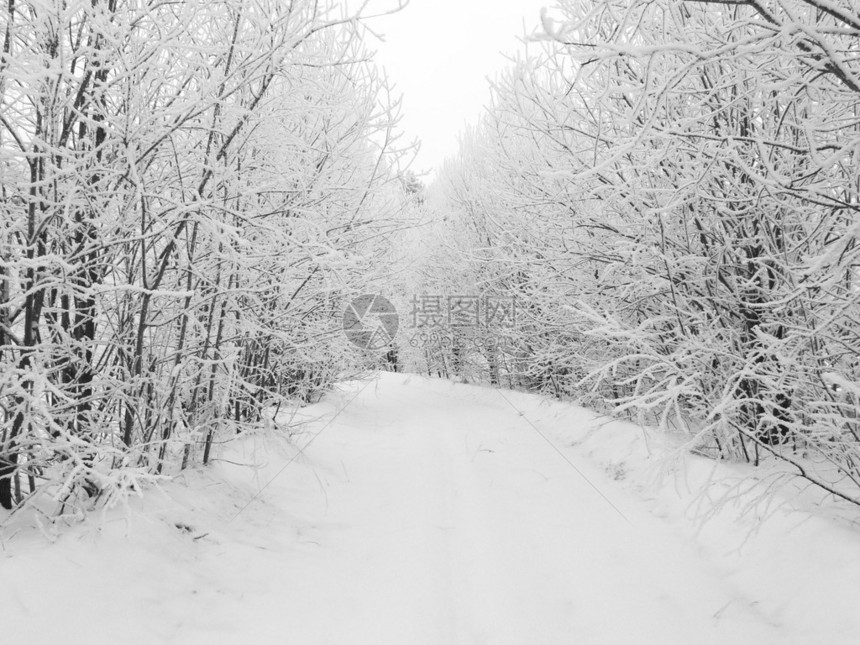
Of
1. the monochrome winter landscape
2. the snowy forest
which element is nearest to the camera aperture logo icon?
the snowy forest

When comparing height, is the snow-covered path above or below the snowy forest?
below

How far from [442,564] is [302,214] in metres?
3.10

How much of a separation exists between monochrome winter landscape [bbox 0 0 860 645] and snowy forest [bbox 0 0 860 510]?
0.04m

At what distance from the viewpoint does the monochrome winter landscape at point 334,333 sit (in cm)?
237

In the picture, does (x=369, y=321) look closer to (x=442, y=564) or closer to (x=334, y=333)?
(x=334, y=333)

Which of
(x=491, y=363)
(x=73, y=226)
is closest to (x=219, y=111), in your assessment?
(x=73, y=226)

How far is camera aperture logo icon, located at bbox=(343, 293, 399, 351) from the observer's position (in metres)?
8.22

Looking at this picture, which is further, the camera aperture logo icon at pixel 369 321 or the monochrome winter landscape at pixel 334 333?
the camera aperture logo icon at pixel 369 321

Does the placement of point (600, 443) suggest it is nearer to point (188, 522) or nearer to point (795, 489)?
point (795, 489)

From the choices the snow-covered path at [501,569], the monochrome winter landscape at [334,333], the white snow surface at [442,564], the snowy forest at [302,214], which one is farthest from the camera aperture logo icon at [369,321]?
the white snow surface at [442,564]

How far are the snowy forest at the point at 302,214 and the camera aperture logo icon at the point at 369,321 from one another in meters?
1.83

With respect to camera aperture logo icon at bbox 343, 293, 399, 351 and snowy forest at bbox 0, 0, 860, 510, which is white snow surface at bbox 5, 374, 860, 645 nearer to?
snowy forest at bbox 0, 0, 860, 510

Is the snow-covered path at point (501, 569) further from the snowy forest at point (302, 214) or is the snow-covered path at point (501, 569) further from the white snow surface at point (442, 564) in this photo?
the snowy forest at point (302, 214)

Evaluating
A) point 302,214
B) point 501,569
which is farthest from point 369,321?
point 501,569
